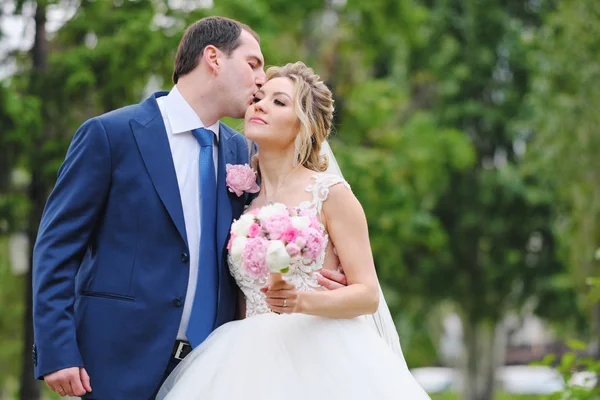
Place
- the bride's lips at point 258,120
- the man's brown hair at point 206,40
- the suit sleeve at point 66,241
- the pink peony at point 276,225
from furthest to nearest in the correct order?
the man's brown hair at point 206,40 < the bride's lips at point 258,120 < the suit sleeve at point 66,241 < the pink peony at point 276,225

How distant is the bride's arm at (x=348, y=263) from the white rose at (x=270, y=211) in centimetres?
36

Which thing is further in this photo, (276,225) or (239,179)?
(239,179)

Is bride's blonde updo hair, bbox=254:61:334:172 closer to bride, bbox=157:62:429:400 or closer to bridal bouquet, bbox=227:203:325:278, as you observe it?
bride, bbox=157:62:429:400

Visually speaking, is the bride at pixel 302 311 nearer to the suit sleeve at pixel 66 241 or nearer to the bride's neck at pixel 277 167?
the bride's neck at pixel 277 167

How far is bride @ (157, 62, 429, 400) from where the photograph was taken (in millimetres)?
3953

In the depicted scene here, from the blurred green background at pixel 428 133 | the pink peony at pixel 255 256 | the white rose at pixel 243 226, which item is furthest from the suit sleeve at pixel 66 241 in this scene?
the blurred green background at pixel 428 133

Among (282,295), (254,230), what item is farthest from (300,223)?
(282,295)

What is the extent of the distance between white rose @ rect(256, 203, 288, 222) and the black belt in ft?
2.28

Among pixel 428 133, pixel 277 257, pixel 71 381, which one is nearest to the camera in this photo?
pixel 277 257

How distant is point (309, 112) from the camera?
444 centimetres

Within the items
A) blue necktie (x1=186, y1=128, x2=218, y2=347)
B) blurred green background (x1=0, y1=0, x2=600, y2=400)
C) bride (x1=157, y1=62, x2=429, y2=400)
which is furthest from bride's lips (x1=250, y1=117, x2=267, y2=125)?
blurred green background (x1=0, y1=0, x2=600, y2=400)

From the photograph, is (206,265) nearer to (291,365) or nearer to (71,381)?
(291,365)

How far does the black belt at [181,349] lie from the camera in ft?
13.7

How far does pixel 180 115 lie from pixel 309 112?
58 cm
